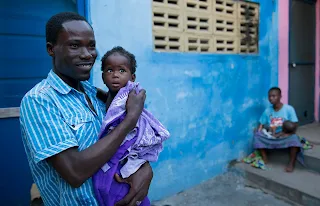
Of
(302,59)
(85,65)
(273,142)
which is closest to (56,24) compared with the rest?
(85,65)

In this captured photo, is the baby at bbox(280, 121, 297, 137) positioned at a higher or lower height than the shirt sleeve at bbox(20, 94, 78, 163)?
lower

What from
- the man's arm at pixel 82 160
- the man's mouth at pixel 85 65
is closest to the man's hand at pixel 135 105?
the man's arm at pixel 82 160

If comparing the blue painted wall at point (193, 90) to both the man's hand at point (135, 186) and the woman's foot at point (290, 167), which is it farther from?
the man's hand at point (135, 186)

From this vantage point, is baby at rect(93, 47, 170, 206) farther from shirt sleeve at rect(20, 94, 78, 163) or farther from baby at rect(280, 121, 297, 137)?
baby at rect(280, 121, 297, 137)

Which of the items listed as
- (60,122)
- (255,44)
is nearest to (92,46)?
(60,122)

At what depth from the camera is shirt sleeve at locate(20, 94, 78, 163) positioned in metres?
1.03

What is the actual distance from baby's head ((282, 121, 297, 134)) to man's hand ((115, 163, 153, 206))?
11.3 ft

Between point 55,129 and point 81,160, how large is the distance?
0.51ft

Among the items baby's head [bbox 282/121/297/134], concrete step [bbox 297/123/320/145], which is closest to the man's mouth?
baby's head [bbox 282/121/297/134]

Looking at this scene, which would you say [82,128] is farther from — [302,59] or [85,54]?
[302,59]

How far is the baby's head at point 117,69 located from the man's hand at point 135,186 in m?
0.50

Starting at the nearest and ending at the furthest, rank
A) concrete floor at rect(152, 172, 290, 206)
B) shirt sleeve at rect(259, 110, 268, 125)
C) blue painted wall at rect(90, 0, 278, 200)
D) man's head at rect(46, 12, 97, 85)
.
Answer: man's head at rect(46, 12, 97, 85) → blue painted wall at rect(90, 0, 278, 200) → concrete floor at rect(152, 172, 290, 206) → shirt sleeve at rect(259, 110, 268, 125)

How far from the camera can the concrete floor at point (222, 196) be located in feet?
11.2

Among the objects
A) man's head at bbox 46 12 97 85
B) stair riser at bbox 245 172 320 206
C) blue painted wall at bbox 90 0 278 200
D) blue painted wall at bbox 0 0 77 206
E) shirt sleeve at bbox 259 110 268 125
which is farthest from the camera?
shirt sleeve at bbox 259 110 268 125
